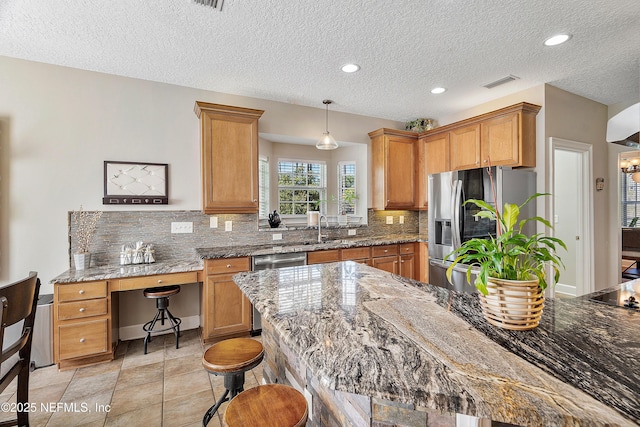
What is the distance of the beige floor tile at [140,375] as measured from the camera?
2377 millimetres

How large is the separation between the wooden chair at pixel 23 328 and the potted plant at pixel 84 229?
1430mm

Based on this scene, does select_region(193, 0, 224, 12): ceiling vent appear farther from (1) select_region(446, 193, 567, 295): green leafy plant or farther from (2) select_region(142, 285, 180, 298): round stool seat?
(2) select_region(142, 285, 180, 298): round stool seat

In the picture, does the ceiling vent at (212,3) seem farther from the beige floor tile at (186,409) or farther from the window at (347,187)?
the window at (347,187)

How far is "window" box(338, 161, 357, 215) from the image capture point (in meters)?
4.94

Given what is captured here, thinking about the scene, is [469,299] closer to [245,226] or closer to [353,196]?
[245,226]

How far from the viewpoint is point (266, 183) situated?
4.73m

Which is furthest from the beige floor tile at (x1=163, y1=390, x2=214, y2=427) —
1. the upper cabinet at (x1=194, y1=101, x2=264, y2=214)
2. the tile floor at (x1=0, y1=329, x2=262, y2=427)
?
the upper cabinet at (x1=194, y1=101, x2=264, y2=214)

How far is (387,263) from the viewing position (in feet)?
13.3

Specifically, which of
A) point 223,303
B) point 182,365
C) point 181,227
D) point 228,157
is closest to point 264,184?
point 228,157

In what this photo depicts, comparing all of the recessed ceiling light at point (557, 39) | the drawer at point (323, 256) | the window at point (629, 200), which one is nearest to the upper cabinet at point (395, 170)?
the drawer at point (323, 256)

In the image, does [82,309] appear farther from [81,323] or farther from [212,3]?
[212,3]

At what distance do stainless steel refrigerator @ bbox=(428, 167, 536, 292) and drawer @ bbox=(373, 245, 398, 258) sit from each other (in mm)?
471

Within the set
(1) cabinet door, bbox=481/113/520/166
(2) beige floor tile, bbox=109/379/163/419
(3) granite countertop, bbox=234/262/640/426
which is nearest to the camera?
(3) granite countertop, bbox=234/262/640/426

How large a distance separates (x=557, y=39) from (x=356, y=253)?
2812mm
